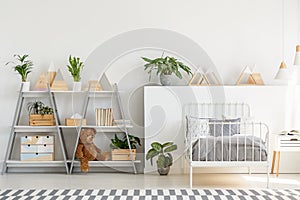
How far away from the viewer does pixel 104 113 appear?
5258mm

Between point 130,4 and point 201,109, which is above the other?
point 130,4

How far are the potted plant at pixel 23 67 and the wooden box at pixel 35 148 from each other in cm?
63

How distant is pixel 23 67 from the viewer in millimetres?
5297

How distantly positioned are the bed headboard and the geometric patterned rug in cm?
116

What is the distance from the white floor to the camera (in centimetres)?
457

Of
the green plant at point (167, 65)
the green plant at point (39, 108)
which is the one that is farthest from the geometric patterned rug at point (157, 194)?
the green plant at point (167, 65)

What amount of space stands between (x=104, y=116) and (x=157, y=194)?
4.76ft

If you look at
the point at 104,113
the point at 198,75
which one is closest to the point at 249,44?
the point at 198,75

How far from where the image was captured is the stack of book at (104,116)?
525cm

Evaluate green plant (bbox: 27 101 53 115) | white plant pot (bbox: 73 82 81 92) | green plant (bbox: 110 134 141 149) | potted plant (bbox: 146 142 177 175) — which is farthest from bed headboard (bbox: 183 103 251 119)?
green plant (bbox: 27 101 53 115)

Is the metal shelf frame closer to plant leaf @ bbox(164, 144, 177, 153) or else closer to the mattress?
plant leaf @ bbox(164, 144, 177, 153)

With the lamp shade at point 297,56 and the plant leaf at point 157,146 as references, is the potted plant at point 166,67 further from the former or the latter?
the lamp shade at point 297,56

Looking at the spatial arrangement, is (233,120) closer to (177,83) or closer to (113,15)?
(177,83)

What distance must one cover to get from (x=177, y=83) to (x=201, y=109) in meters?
0.49
